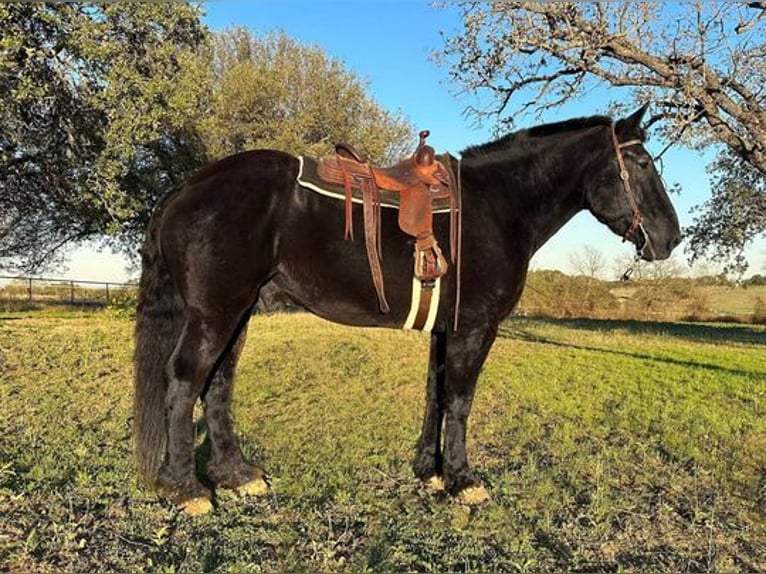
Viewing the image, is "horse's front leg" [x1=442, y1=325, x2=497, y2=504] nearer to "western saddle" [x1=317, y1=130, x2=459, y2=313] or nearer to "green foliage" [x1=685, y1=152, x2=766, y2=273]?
"western saddle" [x1=317, y1=130, x2=459, y2=313]

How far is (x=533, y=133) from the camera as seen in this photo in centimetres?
433

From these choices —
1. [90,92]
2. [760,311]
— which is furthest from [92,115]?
[760,311]

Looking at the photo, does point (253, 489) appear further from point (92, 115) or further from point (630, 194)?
point (92, 115)

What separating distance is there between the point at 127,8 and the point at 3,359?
6923mm

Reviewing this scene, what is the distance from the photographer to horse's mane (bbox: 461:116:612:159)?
4309 millimetres

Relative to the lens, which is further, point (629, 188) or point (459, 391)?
point (629, 188)

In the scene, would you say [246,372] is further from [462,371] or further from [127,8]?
[127,8]

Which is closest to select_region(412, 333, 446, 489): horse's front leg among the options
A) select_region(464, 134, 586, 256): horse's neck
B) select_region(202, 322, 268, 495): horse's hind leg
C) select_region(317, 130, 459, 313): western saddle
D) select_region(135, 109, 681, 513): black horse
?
select_region(135, 109, 681, 513): black horse

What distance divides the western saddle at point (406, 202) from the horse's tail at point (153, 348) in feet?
4.05

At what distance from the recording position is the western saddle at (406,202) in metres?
3.74

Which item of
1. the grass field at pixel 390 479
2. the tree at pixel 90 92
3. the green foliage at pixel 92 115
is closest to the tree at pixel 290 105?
the green foliage at pixel 92 115

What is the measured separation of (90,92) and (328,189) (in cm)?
1000

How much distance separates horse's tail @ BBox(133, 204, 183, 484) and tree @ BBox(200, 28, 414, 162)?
18.6 meters

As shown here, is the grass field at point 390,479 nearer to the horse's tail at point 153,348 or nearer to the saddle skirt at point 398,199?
the horse's tail at point 153,348
